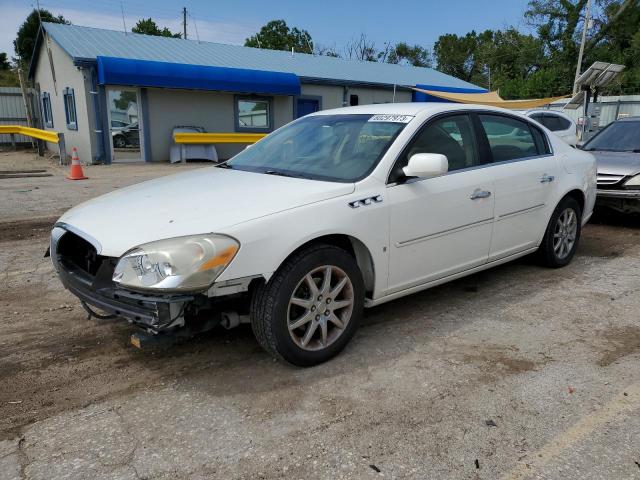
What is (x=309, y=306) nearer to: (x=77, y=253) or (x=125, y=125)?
(x=77, y=253)

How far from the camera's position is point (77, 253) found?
11.3 ft

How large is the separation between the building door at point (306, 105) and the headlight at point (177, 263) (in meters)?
17.9

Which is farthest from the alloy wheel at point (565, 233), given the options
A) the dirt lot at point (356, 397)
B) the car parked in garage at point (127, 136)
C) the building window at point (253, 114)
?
the building window at point (253, 114)

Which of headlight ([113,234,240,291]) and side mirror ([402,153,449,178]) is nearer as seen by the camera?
headlight ([113,234,240,291])

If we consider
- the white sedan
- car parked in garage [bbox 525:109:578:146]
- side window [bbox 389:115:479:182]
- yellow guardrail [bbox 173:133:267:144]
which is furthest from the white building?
side window [bbox 389:115:479:182]

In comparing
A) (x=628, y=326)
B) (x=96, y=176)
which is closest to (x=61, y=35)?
(x=96, y=176)

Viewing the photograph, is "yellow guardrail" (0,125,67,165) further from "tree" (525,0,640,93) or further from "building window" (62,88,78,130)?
"tree" (525,0,640,93)

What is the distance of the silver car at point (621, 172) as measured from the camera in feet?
22.9

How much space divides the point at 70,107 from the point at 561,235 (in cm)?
1642

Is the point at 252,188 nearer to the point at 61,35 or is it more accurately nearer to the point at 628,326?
the point at 628,326

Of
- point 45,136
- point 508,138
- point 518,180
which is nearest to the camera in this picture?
point 518,180

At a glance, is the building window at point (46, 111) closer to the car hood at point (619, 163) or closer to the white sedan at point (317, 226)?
the white sedan at point (317, 226)

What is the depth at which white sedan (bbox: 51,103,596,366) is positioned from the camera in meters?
2.86

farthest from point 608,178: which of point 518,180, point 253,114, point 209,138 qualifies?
point 253,114
